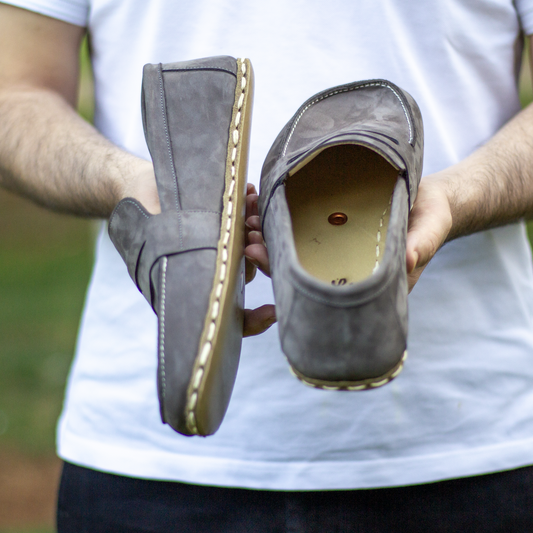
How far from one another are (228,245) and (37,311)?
461 centimetres

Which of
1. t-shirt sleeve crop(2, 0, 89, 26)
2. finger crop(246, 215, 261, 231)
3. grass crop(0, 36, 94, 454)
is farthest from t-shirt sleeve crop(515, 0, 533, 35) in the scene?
grass crop(0, 36, 94, 454)

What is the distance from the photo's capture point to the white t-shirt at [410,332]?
1185 millimetres

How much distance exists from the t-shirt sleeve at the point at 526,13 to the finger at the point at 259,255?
745 millimetres

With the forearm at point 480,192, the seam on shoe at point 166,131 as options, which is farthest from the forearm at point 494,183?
the seam on shoe at point 166,131

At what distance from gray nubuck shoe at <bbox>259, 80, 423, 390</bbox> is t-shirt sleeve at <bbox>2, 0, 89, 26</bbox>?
1.91 ft

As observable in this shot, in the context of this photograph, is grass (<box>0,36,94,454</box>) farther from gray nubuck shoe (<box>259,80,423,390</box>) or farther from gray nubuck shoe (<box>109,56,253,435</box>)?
gray nubuck shoe (<box>259,80,423,390</box>)

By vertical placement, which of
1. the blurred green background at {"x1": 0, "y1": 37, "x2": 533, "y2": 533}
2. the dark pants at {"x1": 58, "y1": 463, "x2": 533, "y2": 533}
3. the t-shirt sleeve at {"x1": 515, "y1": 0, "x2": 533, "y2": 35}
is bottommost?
the blurred green background at {"x1": 0, "y1": 37, "x2": 533, "y2": 533}

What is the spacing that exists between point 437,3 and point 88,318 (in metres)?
0.97

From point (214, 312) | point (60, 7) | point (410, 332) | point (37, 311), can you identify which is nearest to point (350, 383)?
point (214, 312)

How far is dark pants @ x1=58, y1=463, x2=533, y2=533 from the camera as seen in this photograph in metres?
1.19

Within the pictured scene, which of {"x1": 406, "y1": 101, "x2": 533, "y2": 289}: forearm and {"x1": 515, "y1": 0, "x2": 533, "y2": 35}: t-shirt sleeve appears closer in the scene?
{"x1": 406, "y1": 101, "x2": 533, "y2": 289}: forearm

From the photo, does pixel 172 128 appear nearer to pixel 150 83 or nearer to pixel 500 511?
pixel 150 83

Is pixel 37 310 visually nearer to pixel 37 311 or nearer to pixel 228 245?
pixel 37 311

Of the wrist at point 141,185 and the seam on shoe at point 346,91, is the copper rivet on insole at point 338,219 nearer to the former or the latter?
the seam on shoe at point 346,91
